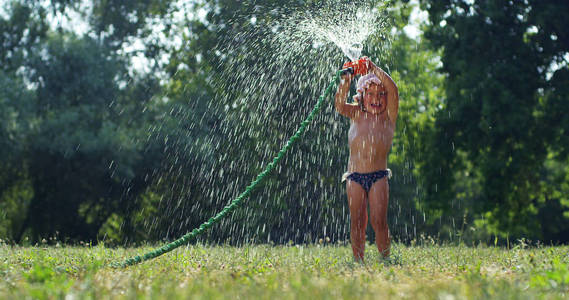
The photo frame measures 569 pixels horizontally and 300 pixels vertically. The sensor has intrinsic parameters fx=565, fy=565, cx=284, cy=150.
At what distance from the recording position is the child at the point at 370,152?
20.0 ft

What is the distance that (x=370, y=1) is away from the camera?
13797 millimetres

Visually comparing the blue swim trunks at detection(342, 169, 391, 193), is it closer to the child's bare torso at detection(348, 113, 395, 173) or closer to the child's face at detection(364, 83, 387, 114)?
the child's bare torso at detection(348, 113, 395, 173)


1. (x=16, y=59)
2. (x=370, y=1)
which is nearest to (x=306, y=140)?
(x=370, y=1)

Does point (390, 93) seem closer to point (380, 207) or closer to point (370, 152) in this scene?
point (370, 152)

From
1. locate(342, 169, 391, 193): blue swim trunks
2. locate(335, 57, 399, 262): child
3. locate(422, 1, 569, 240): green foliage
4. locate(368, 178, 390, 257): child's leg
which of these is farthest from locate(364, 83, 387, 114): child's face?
locate(422, 1, 569, 240): green foliage

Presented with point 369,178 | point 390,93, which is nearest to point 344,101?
point 390,93

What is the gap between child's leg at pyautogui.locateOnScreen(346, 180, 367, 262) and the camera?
6141 mm

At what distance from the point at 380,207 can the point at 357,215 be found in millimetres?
289

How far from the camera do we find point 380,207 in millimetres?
6020

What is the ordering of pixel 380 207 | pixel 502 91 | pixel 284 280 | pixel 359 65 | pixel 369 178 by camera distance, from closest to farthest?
1. pixel 284 280
2. pixel 380 207
3. pixel 369 178
4. pixel 359 65
5. pixel 502 91

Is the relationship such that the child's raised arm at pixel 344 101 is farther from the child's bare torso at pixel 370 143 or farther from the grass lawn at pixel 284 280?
the grass lawn at pixel 284 280

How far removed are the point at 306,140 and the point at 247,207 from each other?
8.51ft

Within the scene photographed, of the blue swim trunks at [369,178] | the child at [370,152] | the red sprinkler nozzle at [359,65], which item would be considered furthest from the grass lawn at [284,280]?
the red sprinkler nozzle at [359,65]

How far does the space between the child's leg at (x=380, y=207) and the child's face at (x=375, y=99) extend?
803 millimetres
